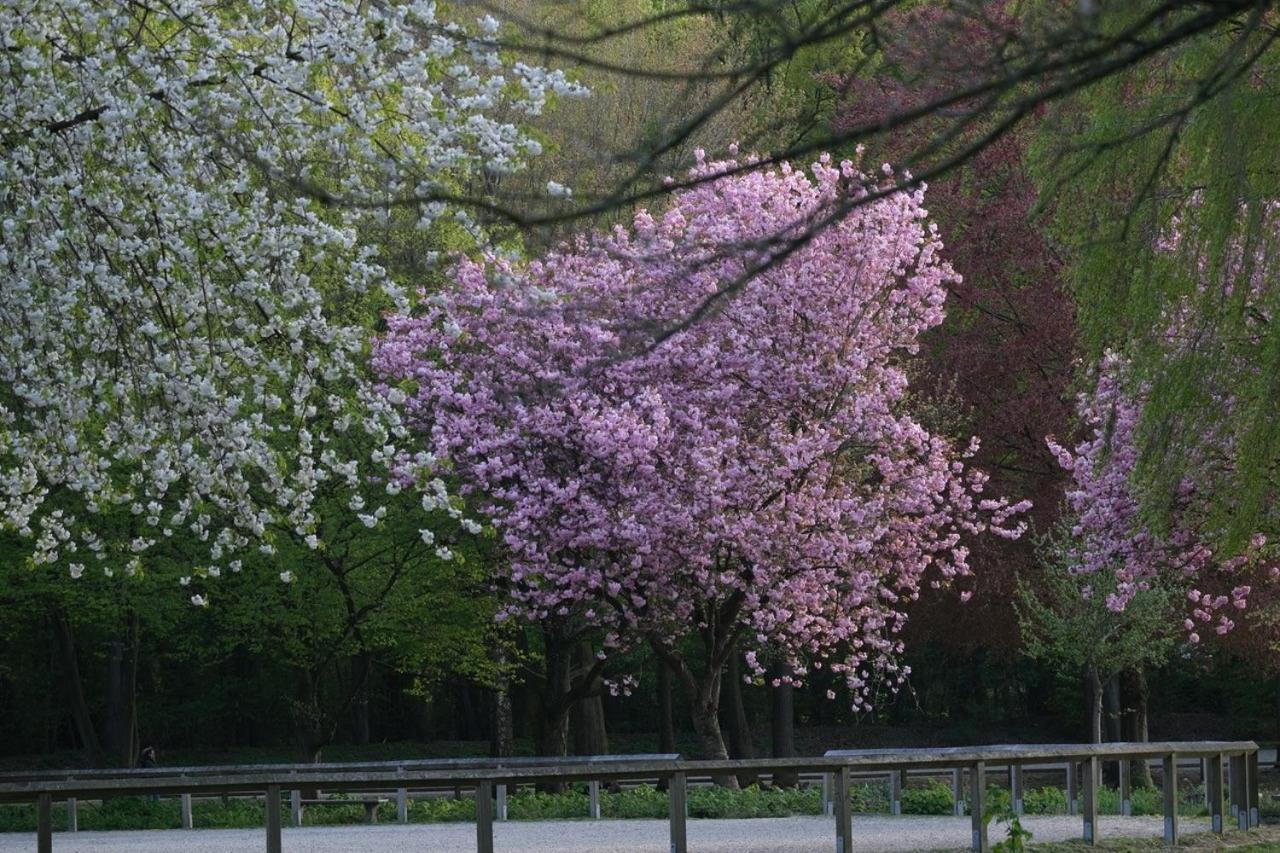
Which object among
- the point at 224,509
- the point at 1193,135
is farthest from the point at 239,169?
the point at 1193,135

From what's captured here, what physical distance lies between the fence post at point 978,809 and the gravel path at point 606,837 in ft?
1.51

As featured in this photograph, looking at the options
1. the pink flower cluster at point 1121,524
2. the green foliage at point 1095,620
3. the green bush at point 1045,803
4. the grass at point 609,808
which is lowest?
the grass at point 609,808

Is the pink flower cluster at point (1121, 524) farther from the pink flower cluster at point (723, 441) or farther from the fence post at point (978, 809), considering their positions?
the fence post at point (978, 809)

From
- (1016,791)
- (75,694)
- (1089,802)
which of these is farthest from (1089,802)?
(75,694)

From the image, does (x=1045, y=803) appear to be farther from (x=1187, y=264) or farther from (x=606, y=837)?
(x=1187, y=264)

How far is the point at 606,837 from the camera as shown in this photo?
618 inches

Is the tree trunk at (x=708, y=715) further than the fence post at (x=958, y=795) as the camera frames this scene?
Yes

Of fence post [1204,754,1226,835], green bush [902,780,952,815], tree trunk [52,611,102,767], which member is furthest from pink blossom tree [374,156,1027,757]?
tree trunk [52,611,102,767]

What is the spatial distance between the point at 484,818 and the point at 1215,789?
6.97 meters

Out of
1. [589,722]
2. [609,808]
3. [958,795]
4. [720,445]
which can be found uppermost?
[720,445]

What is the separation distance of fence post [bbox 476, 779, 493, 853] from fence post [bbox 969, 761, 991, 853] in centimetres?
329

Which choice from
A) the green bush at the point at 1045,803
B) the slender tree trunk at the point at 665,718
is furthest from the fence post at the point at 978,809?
the slender tree trunk at the point at 665,718

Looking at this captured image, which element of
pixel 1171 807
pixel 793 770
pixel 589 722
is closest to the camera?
pixel 793 770

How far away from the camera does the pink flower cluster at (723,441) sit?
21766 mm
